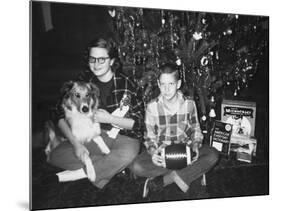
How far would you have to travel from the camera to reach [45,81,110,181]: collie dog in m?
2.57

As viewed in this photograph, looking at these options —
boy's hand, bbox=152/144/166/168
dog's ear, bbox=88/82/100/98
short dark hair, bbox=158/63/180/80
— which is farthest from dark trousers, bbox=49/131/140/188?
short dark hair, bbox=158/63/180/80

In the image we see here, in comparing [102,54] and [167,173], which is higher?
[102,54]

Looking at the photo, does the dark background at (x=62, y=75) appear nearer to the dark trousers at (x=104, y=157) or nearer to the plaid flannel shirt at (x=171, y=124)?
the dark trousers at (x=104, y=157)

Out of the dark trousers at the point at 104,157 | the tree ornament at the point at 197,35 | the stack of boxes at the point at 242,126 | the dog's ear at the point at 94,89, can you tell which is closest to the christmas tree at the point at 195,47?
the tree ornament at the point at 197,35

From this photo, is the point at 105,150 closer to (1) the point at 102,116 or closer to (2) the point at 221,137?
(1) the point at 102,116

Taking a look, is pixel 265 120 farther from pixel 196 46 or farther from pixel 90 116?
pixel 90 116

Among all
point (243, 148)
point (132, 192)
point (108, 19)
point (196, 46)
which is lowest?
point (132, 192)

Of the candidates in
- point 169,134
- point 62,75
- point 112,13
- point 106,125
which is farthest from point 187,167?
point 112,13

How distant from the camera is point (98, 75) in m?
2.62

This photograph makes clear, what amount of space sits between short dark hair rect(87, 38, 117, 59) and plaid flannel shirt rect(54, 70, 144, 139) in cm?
14

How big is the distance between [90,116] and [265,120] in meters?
1.37

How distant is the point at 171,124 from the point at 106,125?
483 mm

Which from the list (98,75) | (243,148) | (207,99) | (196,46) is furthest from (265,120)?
(98,75)

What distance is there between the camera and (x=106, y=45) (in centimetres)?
263
